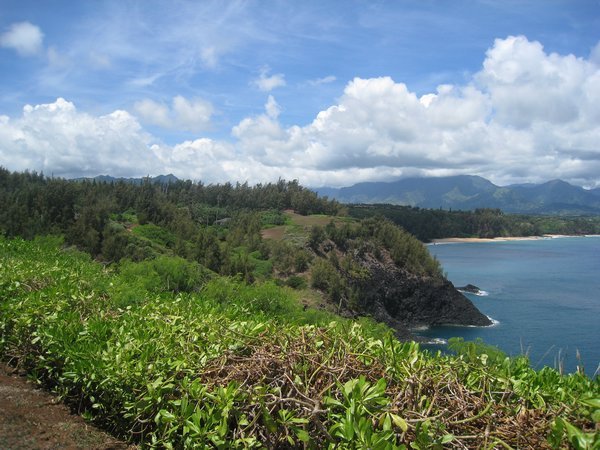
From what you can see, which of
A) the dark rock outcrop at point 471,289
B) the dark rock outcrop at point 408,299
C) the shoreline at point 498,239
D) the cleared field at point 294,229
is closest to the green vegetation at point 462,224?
the shoreline at point 498,239

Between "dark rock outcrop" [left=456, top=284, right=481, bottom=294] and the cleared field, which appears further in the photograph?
the cleared field

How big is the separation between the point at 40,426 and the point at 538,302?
5108 centimetres

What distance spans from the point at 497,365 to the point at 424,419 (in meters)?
1.13

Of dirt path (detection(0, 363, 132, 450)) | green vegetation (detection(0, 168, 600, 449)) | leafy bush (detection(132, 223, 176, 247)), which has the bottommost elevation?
leafy bush (detection(132, 223, 176, 247))

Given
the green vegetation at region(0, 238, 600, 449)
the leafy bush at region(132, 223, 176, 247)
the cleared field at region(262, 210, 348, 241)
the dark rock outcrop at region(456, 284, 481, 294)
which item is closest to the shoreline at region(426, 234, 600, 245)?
the cleared field at region(262, 210, 348, 241)

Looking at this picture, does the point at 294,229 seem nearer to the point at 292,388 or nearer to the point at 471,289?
the point at 471,289

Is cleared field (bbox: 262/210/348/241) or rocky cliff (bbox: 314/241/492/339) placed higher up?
cleared field (bbox: 262/210/348/241)

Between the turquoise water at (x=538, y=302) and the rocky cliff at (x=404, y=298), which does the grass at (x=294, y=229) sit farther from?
the turquoise water at (x=538, y=302)

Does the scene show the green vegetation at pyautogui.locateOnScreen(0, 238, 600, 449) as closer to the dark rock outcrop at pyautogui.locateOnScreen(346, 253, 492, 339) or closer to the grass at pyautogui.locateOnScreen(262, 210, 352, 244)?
the dark rock outcrop at pyautogui.locateOnScreen(346, 253, 492, 339)

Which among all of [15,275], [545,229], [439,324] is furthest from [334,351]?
[545,229]

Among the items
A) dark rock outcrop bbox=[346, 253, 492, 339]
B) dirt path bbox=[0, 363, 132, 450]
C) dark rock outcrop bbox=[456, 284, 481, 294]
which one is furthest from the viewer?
dark rock outcrop bbox=[456, 284, 481, 294]

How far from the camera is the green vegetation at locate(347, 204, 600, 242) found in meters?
122

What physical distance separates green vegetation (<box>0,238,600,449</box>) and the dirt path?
13cm

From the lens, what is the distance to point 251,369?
3004 millimetres
